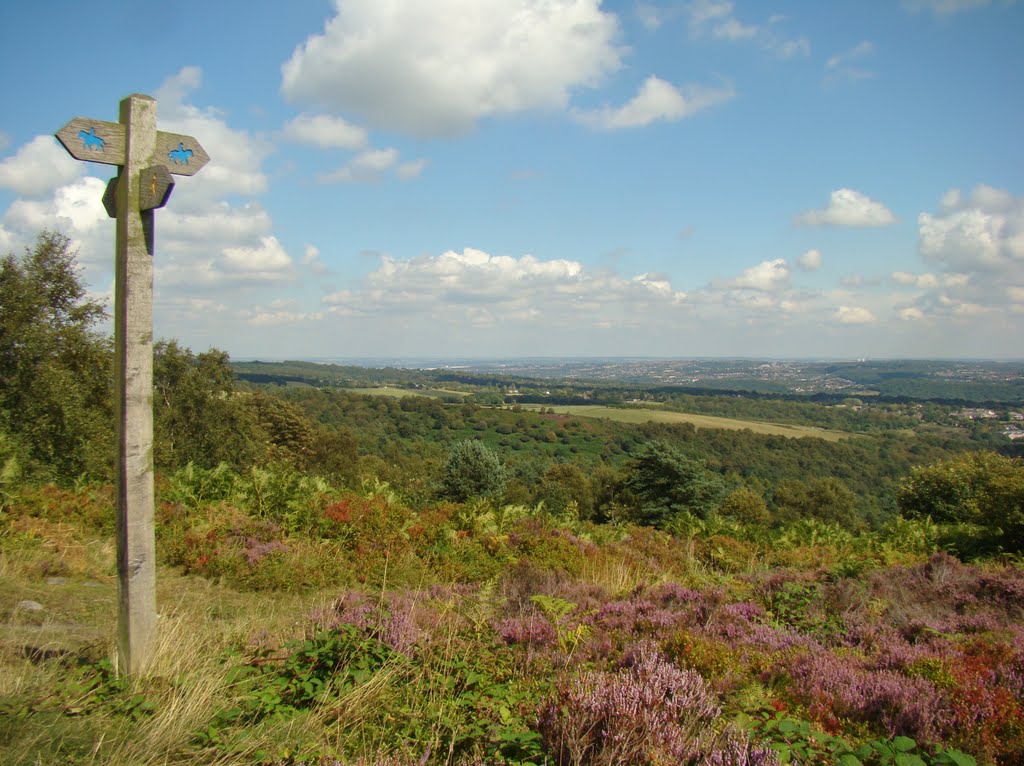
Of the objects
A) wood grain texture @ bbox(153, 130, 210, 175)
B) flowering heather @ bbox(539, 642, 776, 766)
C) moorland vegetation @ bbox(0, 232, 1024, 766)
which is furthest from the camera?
wood grain texture @ bbox(153, 130, 210, 175)

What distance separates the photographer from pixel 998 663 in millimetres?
4113

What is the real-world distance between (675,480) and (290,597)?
21.3 metres

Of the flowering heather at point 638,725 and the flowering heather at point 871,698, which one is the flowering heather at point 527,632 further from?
the flowering heather at point 871,698

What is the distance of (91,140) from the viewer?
11.8 ft

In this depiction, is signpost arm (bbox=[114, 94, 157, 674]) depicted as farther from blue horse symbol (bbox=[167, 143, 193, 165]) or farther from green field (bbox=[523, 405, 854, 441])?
green field (bbox=[523, 405, 854, 441])

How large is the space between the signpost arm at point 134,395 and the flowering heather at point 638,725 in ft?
8.69

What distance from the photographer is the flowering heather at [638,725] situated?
8.73ft

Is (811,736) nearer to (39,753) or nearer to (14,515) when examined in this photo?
(39,753)

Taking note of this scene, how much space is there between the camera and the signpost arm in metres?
3.60

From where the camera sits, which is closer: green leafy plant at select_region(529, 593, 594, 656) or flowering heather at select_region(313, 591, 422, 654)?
flowering heather at select_region(313, 591, 422, 654)

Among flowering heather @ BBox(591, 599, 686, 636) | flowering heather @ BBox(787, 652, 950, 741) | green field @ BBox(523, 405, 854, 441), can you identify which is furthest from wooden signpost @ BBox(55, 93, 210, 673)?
green field @ BBox(523, 405, 854, 441)

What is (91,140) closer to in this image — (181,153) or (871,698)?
(181,153)

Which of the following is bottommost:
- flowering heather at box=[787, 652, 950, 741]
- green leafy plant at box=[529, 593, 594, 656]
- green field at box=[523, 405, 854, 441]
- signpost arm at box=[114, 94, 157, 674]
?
green field at box=[523, 405, 854, 441]

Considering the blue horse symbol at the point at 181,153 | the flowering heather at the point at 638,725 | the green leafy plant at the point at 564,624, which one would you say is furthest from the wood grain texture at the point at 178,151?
the green leafy plant at the point at 564,624
